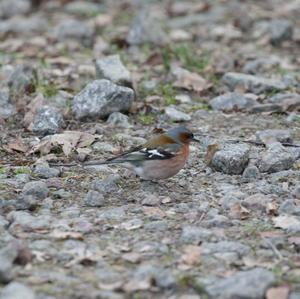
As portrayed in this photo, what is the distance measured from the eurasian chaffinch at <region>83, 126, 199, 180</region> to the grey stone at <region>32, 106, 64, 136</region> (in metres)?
1.07

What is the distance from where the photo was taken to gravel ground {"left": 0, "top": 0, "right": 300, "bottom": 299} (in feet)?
16.7

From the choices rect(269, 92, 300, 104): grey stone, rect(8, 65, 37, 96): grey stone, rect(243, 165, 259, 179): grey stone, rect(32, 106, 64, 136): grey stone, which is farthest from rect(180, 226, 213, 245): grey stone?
rect(8, 65, 37, 96): grey stone

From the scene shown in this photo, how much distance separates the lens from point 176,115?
8594 mm

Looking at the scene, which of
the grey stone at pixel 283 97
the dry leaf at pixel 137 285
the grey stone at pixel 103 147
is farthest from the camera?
the grey stone at pixel 283 97

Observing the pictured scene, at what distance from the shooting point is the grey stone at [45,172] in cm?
691

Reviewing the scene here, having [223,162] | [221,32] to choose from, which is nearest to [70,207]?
[223,162]

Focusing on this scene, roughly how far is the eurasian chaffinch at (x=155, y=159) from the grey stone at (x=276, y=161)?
0.63m

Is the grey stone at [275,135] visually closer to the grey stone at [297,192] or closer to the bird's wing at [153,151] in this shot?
the bird's wing at [153,151]

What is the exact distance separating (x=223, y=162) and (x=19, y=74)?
308 centimetres

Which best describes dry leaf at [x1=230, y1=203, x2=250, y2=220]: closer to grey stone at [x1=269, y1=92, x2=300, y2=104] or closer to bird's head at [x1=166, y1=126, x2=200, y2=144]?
bird's head at [x1=166, y1=126, x2=200, y2=144]

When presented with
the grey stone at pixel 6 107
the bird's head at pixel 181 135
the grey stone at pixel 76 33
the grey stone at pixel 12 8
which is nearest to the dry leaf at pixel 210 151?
the bird's head at pixel 181 135

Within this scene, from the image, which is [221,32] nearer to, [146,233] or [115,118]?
[115,118]

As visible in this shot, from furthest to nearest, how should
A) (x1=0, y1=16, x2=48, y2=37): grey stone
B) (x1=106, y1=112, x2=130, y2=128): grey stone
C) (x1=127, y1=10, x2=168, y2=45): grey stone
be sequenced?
(x1=0, y1=16, x2=48, y2=37): grey stone < (x1=127, y1=10, x2=168, y2=45): grey stone < (x1=106, y1=112, x2=130, y2=128): grey stone

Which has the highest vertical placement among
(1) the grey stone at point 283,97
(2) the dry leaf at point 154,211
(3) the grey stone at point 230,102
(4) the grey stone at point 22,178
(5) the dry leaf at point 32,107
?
(4) the grey stone at point 22,178
